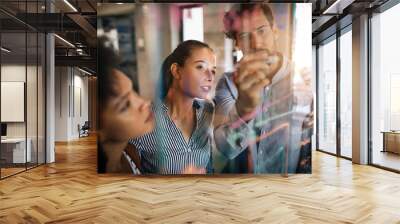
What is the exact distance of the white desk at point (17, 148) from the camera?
673cm

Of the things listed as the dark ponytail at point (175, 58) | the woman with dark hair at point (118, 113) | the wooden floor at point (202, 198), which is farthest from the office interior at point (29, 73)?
the dark ponytail at point (175, 58)

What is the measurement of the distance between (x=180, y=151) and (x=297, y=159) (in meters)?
2.05

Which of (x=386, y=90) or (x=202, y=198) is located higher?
(x=386, y=90)

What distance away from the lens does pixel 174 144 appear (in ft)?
21.3

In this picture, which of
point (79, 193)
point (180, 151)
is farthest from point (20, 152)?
point (180, 151)

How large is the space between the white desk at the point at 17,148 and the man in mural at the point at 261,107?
147 inches

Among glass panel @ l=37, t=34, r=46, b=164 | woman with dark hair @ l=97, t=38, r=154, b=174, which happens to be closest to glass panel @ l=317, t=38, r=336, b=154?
woman with dark hair @ l=97, t=38, r=154, b=174

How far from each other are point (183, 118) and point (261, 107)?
137cm

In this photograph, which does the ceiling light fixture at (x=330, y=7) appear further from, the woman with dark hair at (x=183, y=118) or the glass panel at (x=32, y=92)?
the glass panel at (x=32, y=92)

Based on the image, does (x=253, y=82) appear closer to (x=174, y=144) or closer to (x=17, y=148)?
(x=174, y=144)

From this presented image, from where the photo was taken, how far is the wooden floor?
3.96m

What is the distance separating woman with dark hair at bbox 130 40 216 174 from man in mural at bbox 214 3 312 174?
26 cm

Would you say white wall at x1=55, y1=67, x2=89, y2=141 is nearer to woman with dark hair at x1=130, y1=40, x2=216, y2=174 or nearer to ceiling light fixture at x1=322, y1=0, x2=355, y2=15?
woman with dark hair at x1=130, y1=40, x2=216, y2=174

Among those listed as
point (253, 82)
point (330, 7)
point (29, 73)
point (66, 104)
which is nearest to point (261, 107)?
point (253, 82)
